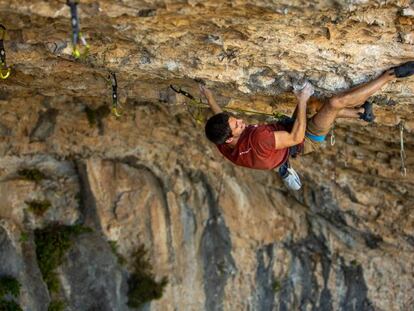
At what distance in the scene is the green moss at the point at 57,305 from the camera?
8352mm

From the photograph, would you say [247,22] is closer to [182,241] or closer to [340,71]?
[340,71]

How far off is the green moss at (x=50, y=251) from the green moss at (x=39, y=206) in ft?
0.87

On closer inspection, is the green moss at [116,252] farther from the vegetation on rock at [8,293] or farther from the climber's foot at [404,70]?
the climber's foot at [404,70]

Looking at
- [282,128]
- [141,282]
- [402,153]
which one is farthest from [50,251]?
[402,153]

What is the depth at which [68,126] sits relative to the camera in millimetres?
7902

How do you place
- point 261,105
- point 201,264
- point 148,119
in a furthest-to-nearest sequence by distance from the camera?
point 201,264 < point 148,119 < point 261,105

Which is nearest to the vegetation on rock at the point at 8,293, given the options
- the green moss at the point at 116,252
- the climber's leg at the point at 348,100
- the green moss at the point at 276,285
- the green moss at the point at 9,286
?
the green moss at the point at 9,286

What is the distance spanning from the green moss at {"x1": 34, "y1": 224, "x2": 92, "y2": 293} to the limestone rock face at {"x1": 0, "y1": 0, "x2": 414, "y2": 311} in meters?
0.10

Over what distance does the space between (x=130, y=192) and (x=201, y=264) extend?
1.69 m

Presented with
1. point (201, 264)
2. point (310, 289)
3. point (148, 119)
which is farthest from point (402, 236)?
point (148, 119)

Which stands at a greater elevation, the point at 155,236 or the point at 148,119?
the point at 148,119

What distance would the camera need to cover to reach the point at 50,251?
8414 mm

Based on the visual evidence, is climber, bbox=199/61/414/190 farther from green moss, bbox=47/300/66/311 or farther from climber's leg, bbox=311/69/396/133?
green moss, bbox=47/300/66/311

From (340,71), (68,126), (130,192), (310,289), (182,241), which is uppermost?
(340,71)
